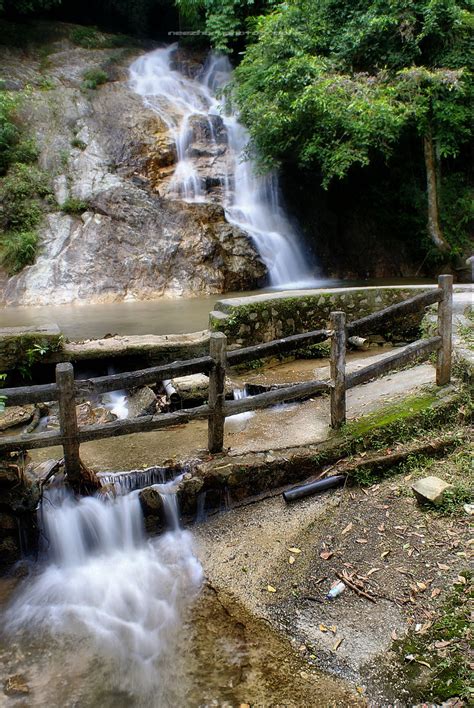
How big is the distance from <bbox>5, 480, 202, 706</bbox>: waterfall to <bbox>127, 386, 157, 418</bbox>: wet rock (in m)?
1.65

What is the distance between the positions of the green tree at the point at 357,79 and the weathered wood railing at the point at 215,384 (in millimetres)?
8010

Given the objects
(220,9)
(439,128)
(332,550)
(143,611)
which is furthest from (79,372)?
(220,9)

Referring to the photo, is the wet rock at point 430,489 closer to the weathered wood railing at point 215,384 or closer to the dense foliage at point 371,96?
the weathered wood railing at point 215,384

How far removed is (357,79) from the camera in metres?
12.0

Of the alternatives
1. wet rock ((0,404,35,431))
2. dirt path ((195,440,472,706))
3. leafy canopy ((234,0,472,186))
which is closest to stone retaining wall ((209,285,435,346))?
wet rock ((0,404,35,431))

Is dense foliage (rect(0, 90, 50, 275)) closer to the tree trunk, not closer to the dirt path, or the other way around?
the tree trunk

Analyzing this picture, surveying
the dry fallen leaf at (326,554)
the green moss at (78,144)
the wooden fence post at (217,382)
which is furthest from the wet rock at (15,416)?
the green moss at (78,144)

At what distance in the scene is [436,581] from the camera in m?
3.27

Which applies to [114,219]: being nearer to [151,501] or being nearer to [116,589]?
[151,501]

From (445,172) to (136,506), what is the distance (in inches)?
606

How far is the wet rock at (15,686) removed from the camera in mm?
2916

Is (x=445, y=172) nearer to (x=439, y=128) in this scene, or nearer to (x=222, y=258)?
(x=439, y=128)

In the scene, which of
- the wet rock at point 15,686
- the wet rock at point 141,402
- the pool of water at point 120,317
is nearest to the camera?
the wet rock at point 15,686

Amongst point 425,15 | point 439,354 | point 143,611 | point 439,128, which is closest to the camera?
point 143,611
